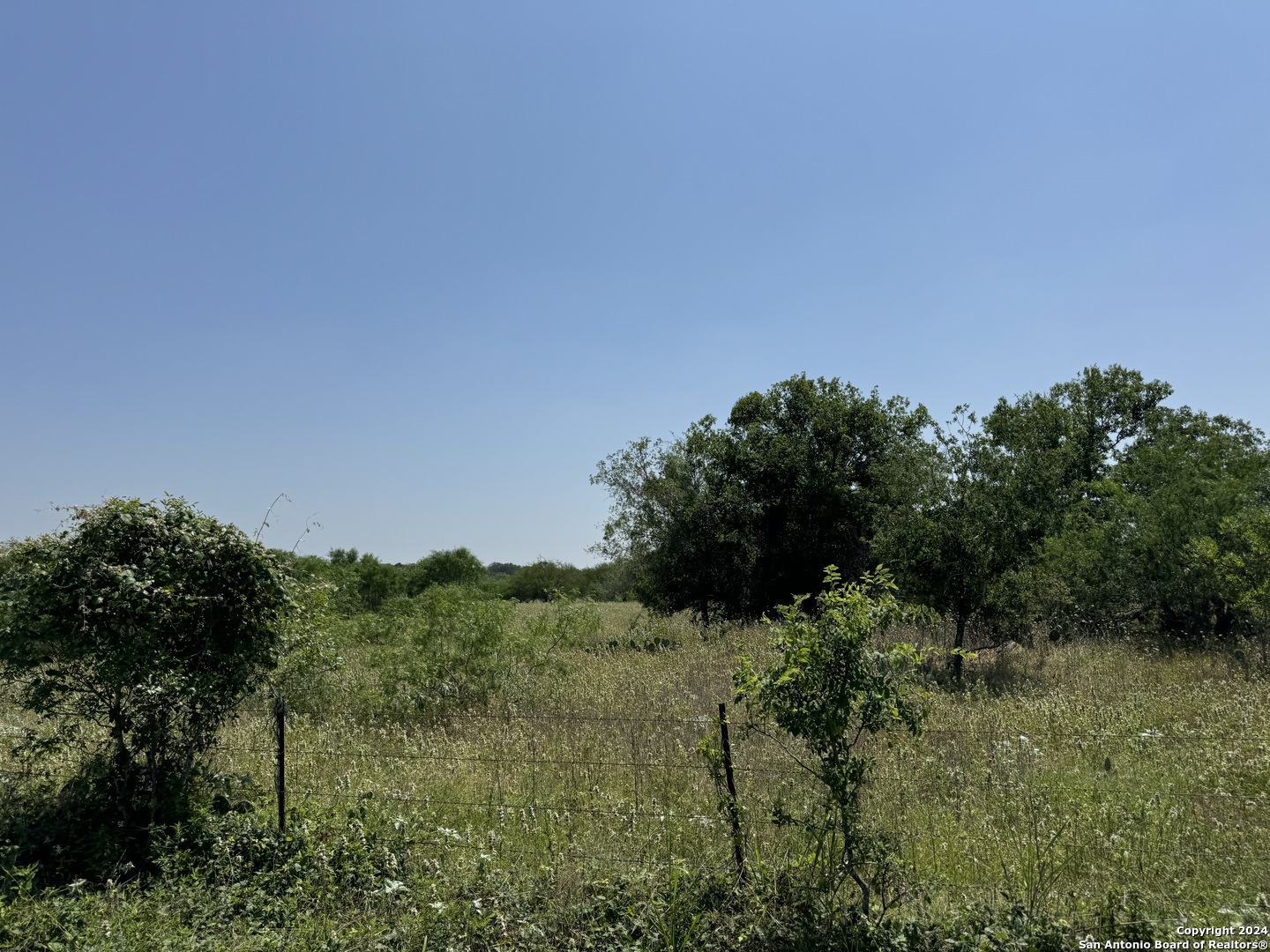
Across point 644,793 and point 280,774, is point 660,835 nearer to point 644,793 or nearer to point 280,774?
point 644,793

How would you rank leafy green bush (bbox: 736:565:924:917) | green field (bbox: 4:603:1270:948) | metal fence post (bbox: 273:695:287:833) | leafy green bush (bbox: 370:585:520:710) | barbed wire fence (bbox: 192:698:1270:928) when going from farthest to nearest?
leafy green bush (bbox: 370:585:520:710) → metal fence post (bbox: 273:695:287:833) → barbed wire fence (bbox: 192:698:1270:928) → green field (bbox: 4:603:1270:948) → leafy green bush (bbox: 736:565:924:917)

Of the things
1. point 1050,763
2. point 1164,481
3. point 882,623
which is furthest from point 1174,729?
point 1164,481

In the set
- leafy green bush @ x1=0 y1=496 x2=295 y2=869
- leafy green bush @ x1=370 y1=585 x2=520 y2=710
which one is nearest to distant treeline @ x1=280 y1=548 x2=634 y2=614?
leafy green bush @ x1=370 y1=585 x2=520 y2=710

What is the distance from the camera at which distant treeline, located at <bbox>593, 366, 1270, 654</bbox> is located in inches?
541

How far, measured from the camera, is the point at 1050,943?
4.39 metres

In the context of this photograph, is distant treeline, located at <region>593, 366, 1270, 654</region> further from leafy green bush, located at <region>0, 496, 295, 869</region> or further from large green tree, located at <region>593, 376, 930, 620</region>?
leafy green bush, located at <region>0, 496, 295, 869</region>

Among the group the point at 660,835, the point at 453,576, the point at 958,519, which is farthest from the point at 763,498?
the point at 453,576

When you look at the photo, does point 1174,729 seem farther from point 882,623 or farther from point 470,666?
point 470,666

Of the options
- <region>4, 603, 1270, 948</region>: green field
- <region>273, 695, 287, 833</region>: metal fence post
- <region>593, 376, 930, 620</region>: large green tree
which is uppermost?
<region>593, 376, 930, 620</region>: large green tree

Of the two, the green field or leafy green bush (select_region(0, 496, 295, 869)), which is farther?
leafy green bush (select_region(0, 496, 295, 869))

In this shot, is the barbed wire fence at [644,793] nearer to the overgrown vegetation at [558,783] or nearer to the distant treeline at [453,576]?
the overgrown vegetation at [558,783]

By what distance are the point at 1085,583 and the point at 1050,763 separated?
12.2m

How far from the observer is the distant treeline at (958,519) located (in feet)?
45.1

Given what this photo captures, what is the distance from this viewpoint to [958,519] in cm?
1374
